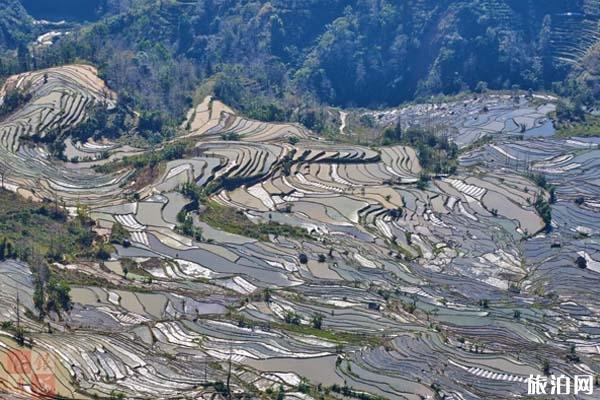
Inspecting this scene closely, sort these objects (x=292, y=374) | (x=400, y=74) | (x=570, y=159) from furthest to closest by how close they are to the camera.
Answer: (x=400, y=74) → (x=570, y=159) → (x=292, y=374)

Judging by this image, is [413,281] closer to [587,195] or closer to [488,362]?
[488,362]

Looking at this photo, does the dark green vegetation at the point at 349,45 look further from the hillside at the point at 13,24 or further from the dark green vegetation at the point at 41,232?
the dark green vegetation at the point at 41,232

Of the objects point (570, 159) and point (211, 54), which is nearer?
point (570, 159)

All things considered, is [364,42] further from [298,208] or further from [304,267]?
[304,267]

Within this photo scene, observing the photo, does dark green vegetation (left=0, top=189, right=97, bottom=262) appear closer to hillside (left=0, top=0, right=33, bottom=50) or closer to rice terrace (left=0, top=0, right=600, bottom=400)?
rice terrace (left=0, top=0, right=600, bottom=400)

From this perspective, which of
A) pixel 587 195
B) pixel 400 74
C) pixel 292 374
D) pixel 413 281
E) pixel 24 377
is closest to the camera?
pixel 24 377

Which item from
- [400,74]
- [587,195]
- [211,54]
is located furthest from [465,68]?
[587,195]

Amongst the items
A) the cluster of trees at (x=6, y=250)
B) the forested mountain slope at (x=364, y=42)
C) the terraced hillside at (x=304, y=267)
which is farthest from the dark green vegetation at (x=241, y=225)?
the forested mountain slope at (x=364, y=42)

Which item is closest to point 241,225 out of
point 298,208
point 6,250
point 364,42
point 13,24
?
point 298,208
